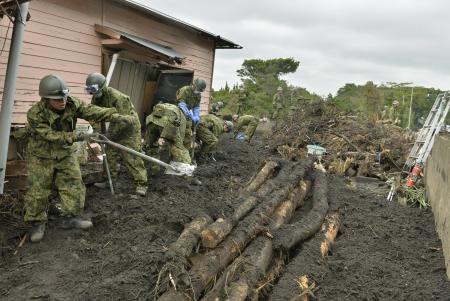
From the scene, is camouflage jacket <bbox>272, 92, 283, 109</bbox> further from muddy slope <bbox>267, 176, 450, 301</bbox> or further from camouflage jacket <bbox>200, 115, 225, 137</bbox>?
muddy slope <bbox>267, 176, 450, 301</bbox>

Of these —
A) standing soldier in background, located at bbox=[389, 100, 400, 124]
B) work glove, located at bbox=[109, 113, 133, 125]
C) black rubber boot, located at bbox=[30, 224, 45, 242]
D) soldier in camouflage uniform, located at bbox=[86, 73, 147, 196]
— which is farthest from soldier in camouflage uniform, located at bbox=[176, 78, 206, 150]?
standing soldier in background, located at bbox=[389, 100, 400, 124]

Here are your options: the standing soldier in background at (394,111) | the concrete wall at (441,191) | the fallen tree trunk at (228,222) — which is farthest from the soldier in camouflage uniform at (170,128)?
the standing soldier in background at (394,111)

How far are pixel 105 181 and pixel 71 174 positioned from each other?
5.04ft

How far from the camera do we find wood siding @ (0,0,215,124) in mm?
6361

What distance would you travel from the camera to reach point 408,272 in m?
4.59

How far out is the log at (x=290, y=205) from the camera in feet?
18.0

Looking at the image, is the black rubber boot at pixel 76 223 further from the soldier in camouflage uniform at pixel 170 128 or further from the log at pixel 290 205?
the soldier in camouflage uniform at pixel 170 128

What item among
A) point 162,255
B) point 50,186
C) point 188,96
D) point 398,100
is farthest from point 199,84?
point 398,100


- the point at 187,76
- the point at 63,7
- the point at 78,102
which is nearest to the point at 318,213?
the point at 78,102

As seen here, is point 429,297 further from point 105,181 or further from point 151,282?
point 105,181

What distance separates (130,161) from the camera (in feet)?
19.4

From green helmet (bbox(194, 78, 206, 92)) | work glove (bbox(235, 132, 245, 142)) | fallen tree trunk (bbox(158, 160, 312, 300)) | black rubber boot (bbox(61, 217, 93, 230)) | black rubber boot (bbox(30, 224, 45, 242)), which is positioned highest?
green helmet (bbox(194, 78, 206, 92))

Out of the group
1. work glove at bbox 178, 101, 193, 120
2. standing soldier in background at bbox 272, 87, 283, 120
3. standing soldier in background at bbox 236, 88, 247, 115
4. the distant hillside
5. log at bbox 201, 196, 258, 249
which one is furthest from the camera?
standing soldier in background at bbox 236, 88, 247, 115

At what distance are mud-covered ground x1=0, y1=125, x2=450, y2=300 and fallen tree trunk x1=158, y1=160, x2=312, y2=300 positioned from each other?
0.35 m
